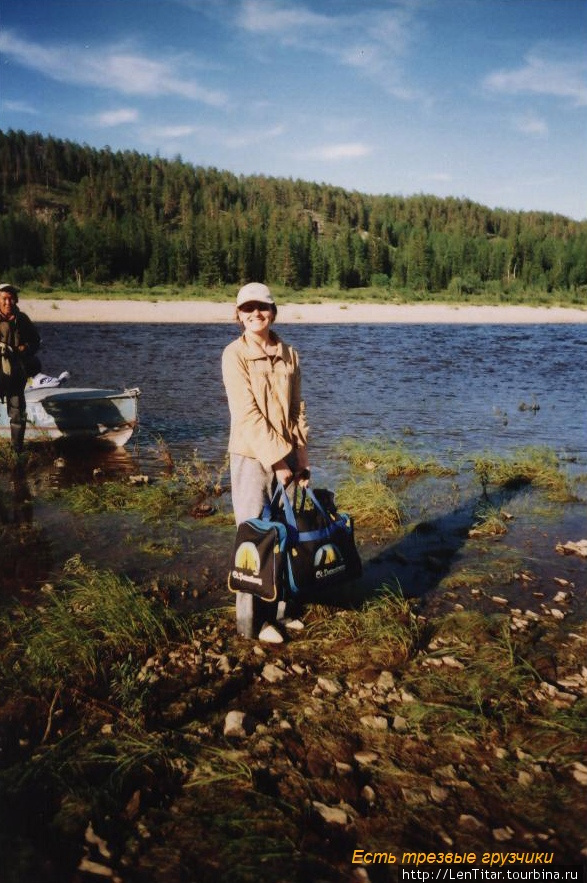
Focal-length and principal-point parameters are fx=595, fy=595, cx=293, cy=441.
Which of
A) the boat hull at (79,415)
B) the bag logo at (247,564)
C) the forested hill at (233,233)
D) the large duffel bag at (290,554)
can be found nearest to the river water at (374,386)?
the boat hull at (79,415)

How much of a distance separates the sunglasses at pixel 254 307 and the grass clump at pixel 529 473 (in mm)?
4914

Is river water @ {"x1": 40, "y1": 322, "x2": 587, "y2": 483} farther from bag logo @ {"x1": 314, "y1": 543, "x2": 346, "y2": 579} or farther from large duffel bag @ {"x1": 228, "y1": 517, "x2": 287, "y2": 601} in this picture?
large duffel bag @ {"x1": 228, "y1": 517, "x2": 287, "y2": 601}

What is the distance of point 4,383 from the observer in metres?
8.27

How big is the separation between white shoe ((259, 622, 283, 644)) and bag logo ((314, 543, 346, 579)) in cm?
62

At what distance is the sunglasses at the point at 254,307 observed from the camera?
154 inches

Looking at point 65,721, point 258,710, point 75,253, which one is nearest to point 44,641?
point 65,721

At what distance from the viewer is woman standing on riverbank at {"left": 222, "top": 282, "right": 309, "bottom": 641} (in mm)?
3953

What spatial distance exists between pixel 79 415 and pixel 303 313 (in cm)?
4071

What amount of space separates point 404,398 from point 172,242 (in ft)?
228

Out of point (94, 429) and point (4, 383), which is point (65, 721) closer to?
point (4, 383)

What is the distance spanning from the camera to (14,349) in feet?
26.7

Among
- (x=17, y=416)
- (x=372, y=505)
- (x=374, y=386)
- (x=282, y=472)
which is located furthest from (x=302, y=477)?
(x=374, y=386)

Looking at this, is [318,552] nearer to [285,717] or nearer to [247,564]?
[247,564]

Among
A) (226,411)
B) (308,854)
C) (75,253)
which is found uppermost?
(75,253)
